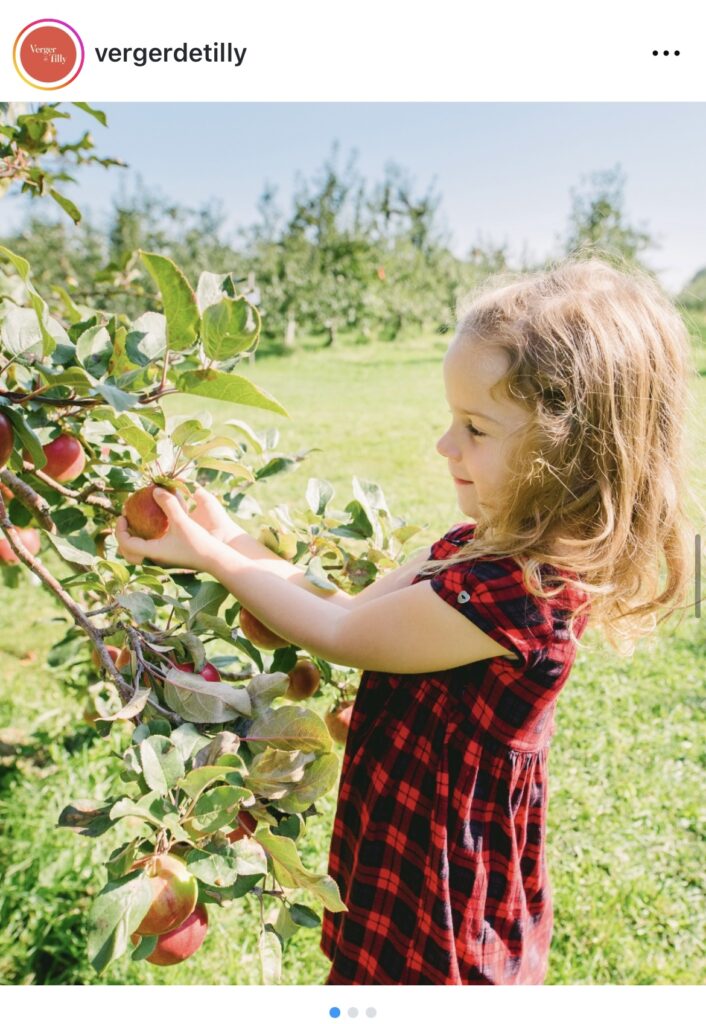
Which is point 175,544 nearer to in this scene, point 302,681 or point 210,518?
point 210,518

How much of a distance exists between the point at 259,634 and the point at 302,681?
0.08 m

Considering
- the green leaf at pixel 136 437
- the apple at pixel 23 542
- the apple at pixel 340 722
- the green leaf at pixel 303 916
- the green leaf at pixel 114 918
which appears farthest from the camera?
the apple at pixel 23 542

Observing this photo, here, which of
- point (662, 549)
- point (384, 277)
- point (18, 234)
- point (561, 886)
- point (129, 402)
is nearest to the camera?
point (129, 402)

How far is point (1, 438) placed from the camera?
827mm

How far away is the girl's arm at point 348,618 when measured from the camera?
90cm

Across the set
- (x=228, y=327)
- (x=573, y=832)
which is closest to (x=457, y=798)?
(x=228, y=327)

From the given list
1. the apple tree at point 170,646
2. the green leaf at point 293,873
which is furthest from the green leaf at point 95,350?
the green leaf at point 293,873

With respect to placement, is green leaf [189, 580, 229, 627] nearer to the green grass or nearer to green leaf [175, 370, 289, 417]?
green leaf [175, 370, 289, 417]

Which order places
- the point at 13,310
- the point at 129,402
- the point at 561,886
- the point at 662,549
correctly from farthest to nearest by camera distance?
the point at 561,886 → the point at 662,549 → the point at 13,310 → the point at 129,402

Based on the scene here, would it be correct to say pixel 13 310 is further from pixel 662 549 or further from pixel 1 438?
pixel 662 549

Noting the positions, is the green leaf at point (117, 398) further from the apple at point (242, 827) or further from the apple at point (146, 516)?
the apple at point (242, 827)

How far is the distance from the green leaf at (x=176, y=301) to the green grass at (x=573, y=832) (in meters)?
0.63
